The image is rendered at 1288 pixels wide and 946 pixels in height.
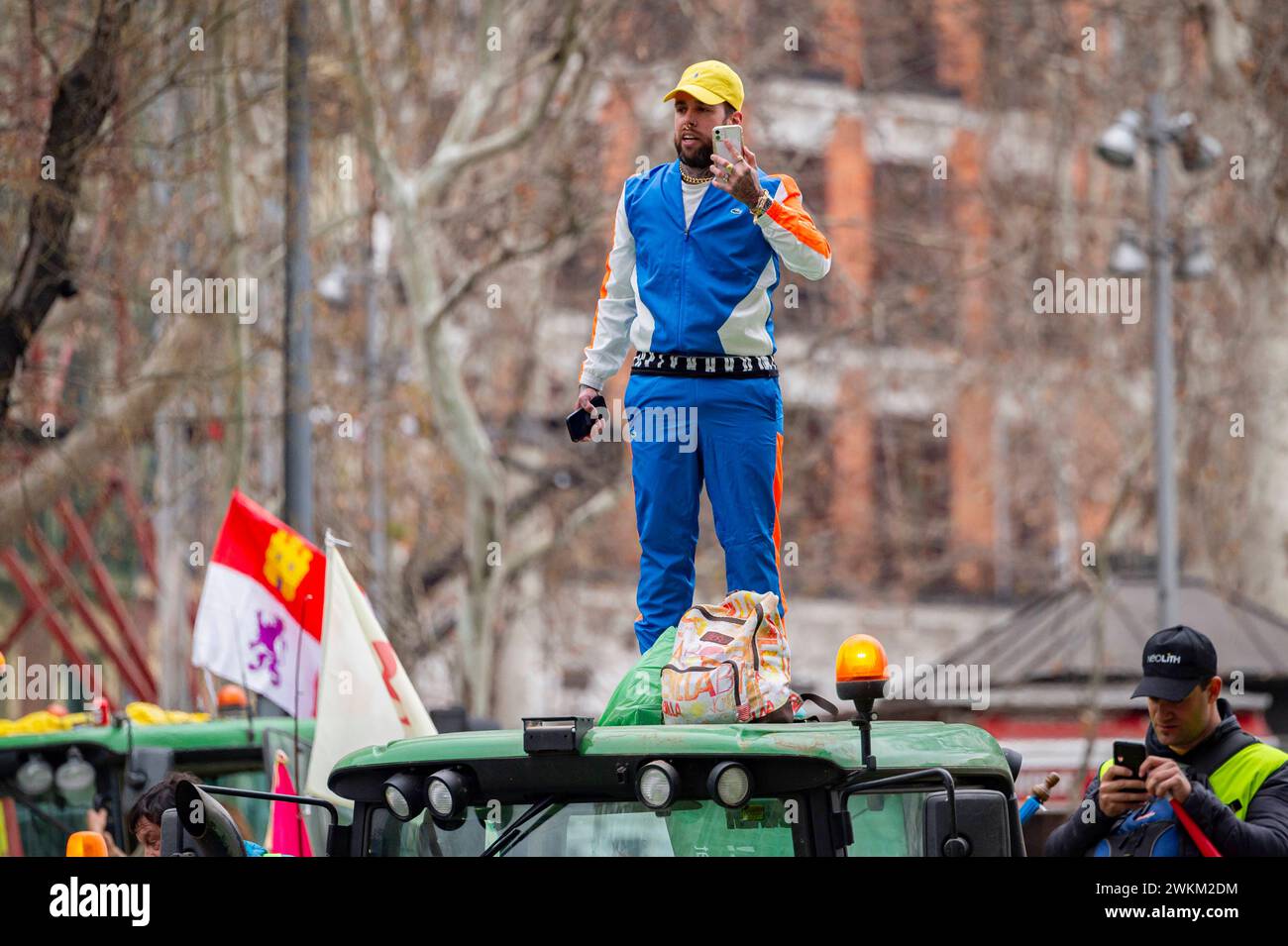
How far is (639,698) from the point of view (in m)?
6.11

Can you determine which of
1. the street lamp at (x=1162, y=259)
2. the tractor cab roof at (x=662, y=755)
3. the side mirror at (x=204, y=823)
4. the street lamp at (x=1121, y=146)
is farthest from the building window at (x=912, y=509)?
the side mirror at (x=204, y=823)

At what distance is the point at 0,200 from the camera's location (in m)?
13.9

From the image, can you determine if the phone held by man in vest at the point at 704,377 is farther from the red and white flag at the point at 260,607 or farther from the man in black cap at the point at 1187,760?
the red and white flag at the point at 260,607

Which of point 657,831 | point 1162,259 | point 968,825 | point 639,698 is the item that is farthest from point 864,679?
point 1162,259

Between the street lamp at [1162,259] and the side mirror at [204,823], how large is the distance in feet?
53.8

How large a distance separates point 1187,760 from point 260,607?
520cm

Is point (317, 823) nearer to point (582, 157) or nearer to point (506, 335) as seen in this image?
A: point (582, 157)

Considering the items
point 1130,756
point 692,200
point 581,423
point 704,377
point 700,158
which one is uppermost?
point 700,158

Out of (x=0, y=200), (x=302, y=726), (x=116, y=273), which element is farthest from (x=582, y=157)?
(x=302, y=726)

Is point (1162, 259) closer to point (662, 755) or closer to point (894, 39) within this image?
point (894, 39)

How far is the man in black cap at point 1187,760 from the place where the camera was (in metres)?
5.76

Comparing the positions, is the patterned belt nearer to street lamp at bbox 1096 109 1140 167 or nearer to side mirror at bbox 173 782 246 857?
side mirror at bbox 173 782 246 857

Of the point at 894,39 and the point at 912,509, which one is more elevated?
the point at 894,39

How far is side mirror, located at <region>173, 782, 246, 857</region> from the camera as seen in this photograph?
17.3ft
